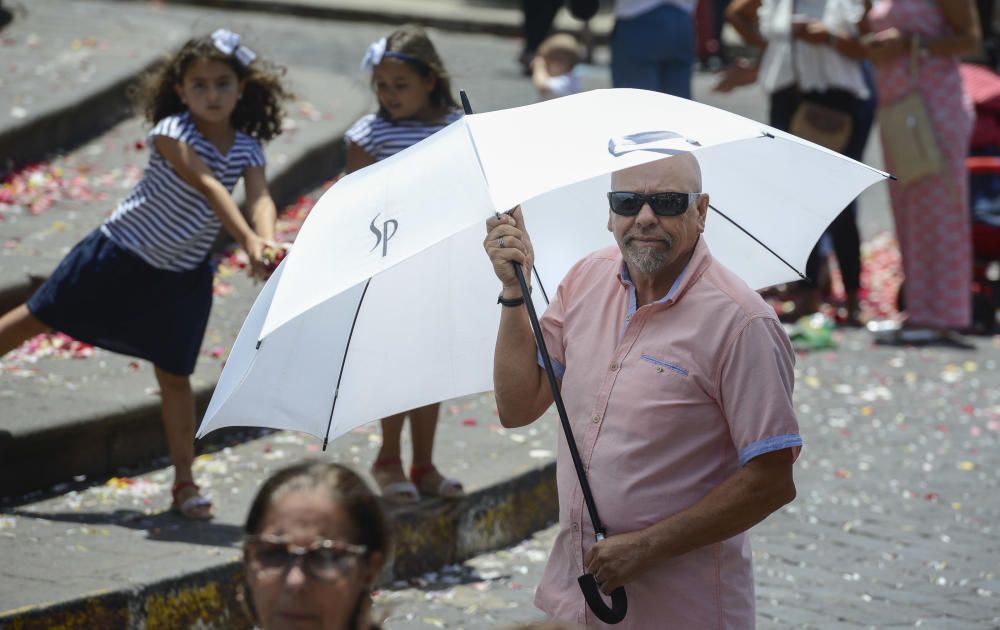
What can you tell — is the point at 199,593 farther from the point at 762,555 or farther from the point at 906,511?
the point at 906,511

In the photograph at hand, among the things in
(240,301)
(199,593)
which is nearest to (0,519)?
(199,593)

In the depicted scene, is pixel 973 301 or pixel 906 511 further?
pixel 973 301

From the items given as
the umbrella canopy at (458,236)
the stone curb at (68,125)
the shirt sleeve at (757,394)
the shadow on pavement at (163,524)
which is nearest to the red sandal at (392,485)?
the shadow on pavement at (163,524)

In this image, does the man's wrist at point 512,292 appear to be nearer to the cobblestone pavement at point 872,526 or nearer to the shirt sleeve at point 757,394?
the shirt sleeve at point 757,394

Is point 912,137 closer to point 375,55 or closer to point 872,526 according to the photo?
point 872,526

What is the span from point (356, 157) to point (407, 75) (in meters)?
0.35

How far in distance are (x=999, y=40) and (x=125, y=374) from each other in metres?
10.9

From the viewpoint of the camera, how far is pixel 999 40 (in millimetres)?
14883

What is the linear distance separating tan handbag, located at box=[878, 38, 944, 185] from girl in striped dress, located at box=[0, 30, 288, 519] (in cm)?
450

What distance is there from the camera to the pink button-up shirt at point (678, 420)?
10.3 feet

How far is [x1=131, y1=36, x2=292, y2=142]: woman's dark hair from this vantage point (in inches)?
217

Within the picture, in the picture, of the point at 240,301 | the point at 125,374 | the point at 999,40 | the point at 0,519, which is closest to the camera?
the point at 0,519

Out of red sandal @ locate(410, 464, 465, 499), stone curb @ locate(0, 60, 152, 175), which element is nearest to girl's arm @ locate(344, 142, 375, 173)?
red sandal @ locate(410, 464, 465, 499)

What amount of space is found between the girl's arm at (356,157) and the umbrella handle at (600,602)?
275cm
